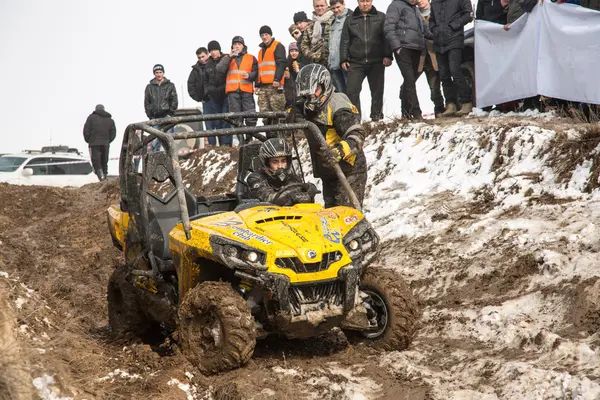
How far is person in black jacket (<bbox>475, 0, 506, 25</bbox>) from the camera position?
42.3 ft

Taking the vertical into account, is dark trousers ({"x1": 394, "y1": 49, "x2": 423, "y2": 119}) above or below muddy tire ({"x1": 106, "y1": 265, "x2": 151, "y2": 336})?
above

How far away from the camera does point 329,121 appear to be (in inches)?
339

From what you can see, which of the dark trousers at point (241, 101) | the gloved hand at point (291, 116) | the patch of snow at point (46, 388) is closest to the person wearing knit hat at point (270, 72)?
the dark trousers at point (241, 101)

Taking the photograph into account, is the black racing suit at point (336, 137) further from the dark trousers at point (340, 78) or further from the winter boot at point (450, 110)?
the dark trousers at point (340, 78)

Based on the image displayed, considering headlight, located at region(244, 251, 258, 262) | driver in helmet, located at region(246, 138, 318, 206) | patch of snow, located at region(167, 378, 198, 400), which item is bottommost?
patch of snow, located at region(167, 378, 198, 400)

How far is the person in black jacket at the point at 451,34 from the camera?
491 inches

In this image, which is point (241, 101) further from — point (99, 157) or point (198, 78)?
point (99, 157)

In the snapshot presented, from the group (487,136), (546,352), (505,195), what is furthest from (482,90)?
(546,352)

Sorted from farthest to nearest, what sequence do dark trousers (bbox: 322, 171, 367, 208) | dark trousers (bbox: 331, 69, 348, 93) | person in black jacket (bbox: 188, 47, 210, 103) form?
person in black jacket (bbox: 188, 47, 210, 103), dark trousers (bbox: 331, 69, 348, 93), dark trousers (bbox: 322, 171, 367, 208)

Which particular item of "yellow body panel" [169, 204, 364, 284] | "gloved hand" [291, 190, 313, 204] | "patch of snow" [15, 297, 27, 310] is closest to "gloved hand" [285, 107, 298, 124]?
"gloved hand" [291, 190, 313, 204]

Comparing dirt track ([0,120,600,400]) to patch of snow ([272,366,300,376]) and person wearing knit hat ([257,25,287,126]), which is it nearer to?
patch of snow ([272,366,300,376])

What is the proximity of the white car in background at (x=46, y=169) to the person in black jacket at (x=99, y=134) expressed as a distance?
88 cm

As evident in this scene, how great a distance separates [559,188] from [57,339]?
5.31 meters

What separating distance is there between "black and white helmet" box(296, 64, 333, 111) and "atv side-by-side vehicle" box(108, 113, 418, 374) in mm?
585
